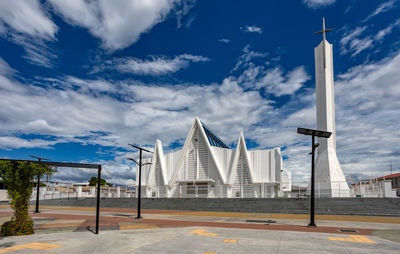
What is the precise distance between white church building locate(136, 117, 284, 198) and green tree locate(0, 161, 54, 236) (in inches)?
1070

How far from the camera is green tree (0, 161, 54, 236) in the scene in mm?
10711

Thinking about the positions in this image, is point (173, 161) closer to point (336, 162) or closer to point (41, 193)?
point (41, 193)

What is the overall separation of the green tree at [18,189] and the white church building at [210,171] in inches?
1070

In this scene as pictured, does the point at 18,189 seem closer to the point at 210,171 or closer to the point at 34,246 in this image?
the point at 34,246

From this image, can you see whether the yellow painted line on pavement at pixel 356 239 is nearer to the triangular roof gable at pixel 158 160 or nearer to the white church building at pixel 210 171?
the white church building at pixel 210 171

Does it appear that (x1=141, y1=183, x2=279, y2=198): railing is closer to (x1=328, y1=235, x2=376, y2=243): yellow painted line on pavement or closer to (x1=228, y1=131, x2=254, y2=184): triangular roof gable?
(x1=228, y1=131, x2=254, y2=184): triangular roof gable

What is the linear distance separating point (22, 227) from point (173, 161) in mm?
33677

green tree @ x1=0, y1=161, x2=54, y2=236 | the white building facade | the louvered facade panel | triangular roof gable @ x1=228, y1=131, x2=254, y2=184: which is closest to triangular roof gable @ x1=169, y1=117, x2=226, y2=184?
the louvered facade panel

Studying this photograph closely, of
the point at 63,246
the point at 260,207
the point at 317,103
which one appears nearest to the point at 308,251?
the point at 63,246

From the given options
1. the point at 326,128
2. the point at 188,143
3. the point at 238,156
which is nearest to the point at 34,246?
the point at 326,128

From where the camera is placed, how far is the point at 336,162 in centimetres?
3216

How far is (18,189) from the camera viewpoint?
10.9 m

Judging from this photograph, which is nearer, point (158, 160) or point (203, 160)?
point (203, 160)

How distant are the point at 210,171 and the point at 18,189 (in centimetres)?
3136
